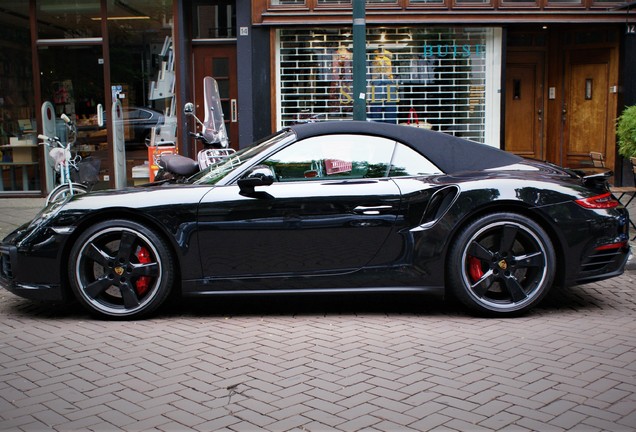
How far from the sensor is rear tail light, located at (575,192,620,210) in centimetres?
571

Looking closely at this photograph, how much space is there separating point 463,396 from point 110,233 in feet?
9.53

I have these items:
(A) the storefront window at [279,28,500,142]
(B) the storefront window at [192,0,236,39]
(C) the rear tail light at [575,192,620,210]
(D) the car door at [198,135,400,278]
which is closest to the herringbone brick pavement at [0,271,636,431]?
(D) the car door at [198,135,400,278]

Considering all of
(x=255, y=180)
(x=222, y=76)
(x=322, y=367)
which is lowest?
(x=322, y=367)

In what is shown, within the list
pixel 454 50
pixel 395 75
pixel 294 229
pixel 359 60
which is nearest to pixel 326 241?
pixel 294 229

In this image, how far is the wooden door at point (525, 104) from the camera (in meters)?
14.2

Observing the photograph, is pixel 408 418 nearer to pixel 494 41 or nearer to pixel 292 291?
pixel 292 291

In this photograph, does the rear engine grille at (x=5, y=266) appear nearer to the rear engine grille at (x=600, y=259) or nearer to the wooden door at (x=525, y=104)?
the rear engine grille at (x=600, y=259)

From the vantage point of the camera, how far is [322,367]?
15.2 ft

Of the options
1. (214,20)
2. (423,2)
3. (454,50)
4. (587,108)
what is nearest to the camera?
(423,2)

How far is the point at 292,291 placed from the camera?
18.7 ft

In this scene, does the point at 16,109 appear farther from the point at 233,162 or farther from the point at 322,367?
the point at 322,367

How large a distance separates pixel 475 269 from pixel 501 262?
0.19m

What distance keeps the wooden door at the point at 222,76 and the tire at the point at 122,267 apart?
24.7 feet

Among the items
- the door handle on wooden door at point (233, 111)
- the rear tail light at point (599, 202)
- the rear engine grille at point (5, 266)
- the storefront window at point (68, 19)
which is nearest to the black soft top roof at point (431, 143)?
the rear tail light at point (599, 202)
